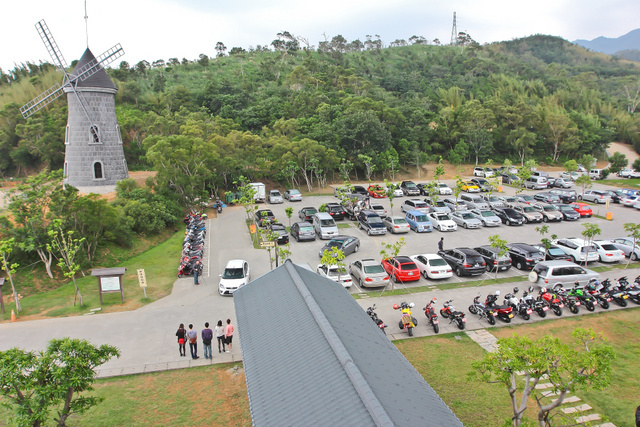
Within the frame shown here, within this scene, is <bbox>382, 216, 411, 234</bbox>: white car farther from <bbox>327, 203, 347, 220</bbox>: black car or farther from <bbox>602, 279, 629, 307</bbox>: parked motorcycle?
<bbox>602, 279, 629, 307</bbox>: parked motorcycle

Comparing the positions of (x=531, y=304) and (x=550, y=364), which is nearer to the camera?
(x=550, y=364)

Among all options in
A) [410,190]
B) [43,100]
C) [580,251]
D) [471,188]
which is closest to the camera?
[580,251]

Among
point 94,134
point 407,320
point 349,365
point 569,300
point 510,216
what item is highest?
point 94,134

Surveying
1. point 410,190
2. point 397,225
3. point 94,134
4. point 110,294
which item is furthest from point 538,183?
point 94,134

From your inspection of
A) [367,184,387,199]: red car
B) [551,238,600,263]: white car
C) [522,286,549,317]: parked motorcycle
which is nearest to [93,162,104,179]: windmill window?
[367,184,387,199]: red car

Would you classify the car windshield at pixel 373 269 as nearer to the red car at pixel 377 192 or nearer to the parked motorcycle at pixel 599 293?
the parked motorcycle at pixel 599 293

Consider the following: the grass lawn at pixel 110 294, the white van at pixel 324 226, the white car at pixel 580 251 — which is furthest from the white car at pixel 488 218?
the grass lawn at pixel 110 294

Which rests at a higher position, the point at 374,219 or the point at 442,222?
the point at 374,219

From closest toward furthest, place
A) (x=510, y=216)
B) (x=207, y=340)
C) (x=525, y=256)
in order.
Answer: (x=207, y=340) < (x=525, y=256) < (x=510, y=216)

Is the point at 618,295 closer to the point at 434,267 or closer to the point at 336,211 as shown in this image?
the point at 434,267
